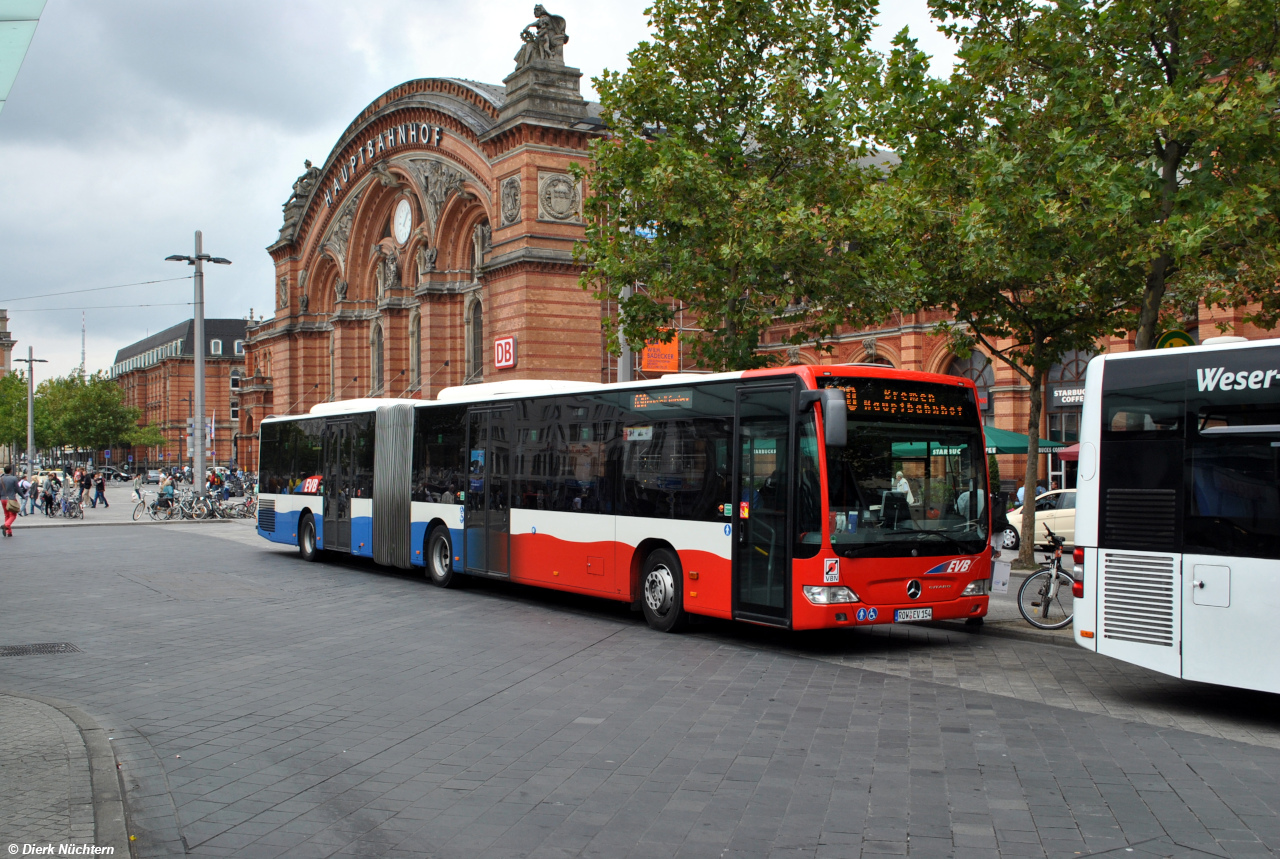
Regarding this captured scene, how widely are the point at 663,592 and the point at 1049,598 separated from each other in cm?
433

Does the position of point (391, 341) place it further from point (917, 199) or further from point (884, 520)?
point (884, 520)

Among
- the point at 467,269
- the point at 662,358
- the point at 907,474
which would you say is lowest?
the point at 907,474

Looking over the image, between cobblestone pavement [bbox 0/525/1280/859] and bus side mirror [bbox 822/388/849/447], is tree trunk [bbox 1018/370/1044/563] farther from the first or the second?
bus side mirror [bbox 822/388/849/447]

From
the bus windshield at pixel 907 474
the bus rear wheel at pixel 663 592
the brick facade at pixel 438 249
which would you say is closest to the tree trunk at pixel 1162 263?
the bus windshield at pixel 907 474

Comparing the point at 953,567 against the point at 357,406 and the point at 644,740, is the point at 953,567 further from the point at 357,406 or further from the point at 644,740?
the point at 357,406

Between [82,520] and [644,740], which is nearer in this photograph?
[644,740]

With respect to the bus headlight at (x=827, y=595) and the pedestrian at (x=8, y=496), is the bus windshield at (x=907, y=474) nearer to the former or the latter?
the bus headlight at (x=827, y=595)

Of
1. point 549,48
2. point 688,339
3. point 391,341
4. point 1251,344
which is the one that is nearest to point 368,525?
point 688,339

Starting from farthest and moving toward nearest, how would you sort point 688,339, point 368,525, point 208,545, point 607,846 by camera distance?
point 208,545
point 368,525
point 688,339
point 607,846

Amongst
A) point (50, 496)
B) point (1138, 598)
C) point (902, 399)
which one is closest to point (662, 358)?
point (902, 399)

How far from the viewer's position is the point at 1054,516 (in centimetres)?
2522

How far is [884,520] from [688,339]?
302 inches

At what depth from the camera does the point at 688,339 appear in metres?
18.1

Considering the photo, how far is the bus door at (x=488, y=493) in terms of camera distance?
15828 millimetres
